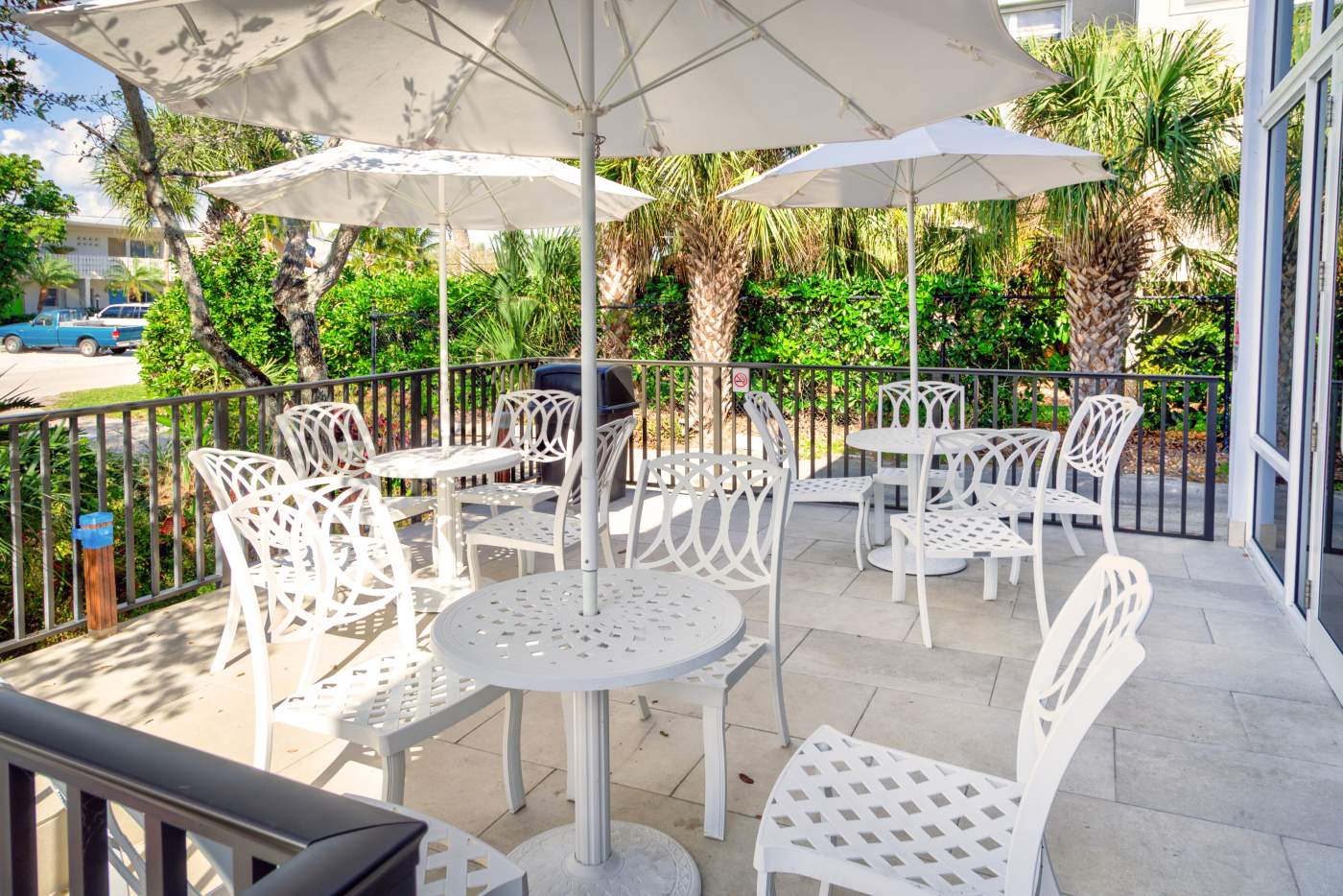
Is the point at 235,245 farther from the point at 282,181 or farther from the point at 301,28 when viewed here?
the point at 301,28

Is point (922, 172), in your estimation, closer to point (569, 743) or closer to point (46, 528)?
point (569, 743)

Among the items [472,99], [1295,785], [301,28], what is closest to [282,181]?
[472,99]

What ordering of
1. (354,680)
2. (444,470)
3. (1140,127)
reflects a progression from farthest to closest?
(1140,127)
(444,470)
(354,680)

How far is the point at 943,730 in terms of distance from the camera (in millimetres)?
3109

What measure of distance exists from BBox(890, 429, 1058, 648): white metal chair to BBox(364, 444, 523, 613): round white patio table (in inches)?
77.1

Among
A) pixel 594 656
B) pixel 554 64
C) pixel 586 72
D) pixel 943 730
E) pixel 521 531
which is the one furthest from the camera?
pixel 521 531

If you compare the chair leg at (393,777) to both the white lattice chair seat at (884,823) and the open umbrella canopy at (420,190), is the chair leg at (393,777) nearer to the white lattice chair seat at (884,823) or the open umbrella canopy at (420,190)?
the white lattice chair seat at (884,823)

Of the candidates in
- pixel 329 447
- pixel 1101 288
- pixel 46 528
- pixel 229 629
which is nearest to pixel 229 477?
pixel 229 629

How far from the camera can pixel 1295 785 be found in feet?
9.01

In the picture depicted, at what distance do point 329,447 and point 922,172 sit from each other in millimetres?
3611

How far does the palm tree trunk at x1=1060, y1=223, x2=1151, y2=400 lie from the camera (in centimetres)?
827

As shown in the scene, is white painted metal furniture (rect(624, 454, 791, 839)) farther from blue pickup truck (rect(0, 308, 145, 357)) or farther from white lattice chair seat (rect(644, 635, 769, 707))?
blue pickup truck (rect(0, 308, 145, 357))

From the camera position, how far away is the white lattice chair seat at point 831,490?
16.2 feet

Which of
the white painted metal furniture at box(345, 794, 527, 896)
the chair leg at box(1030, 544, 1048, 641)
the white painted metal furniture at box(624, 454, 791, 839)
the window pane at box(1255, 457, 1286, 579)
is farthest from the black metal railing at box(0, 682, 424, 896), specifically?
the window pane at box(1255, 457, 1286, 579)
